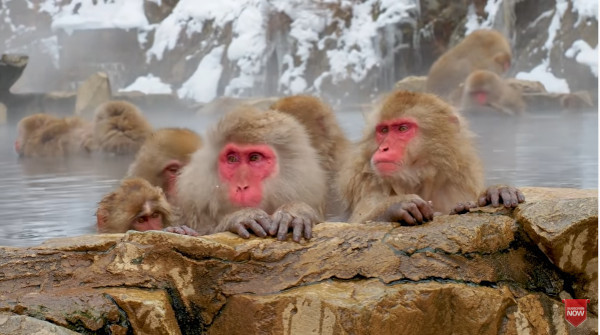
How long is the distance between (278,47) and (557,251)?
11.3 metres

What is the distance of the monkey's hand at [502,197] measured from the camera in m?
2.76

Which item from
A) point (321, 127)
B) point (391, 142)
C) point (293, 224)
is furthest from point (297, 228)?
point (321, 127)

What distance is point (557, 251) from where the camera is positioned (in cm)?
257

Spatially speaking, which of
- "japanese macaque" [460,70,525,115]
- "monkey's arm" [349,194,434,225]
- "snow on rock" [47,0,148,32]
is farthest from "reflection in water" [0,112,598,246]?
"snow on rock" [47,0,148,32]

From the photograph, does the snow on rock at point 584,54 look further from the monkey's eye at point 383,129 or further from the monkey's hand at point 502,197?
the monkey's hand at point 502,197

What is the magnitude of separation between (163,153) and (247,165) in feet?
3.30

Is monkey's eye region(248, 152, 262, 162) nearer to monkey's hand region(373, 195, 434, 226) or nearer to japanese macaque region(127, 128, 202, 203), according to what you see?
monkey's hand region(373, 195, 434, 226)

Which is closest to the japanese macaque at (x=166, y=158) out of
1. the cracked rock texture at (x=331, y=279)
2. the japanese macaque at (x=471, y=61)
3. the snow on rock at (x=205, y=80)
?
the cracked rock texture at (x=331, y=279)

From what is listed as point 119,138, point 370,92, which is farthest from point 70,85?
point 119,138

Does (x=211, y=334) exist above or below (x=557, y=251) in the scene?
below

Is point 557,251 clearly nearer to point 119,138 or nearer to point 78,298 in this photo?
point 78,298

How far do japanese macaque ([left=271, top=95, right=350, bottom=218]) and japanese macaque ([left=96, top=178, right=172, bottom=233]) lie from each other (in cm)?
81

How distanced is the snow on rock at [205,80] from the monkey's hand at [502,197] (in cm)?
953

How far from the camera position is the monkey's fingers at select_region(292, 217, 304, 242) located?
2643 mm
